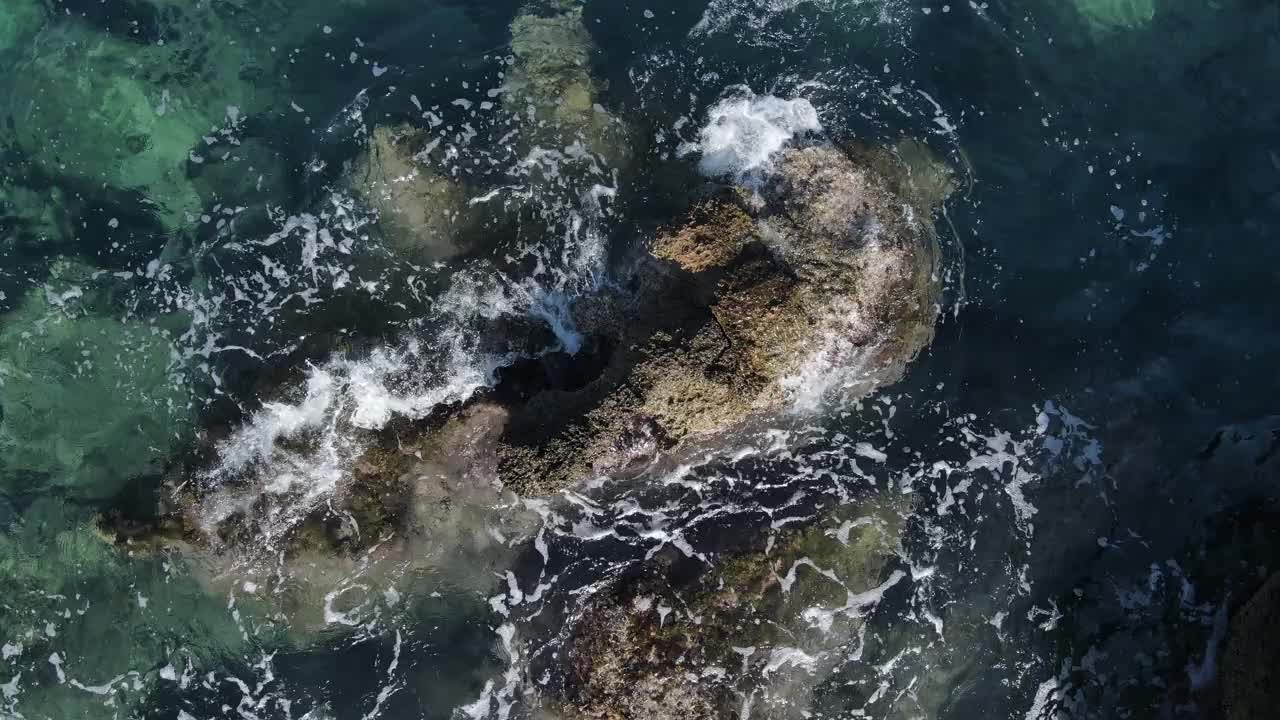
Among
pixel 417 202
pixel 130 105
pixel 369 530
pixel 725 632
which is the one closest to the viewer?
pixel 725 632

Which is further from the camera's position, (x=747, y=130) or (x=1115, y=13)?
(x=1115, y=13)

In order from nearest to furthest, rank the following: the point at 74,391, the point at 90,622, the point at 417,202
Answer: the point at 417,202, the point at 90,622, the point at 74,391

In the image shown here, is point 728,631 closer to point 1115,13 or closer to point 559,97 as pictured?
point 559,97

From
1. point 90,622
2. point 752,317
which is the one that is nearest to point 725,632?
point 752,317

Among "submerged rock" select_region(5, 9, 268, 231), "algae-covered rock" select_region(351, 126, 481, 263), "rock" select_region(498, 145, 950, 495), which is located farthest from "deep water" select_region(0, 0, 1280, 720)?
"rock" select_region(498, 145, 950, 495)

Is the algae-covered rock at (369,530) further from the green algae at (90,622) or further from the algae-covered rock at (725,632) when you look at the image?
the algae-covered rock at (725,632)

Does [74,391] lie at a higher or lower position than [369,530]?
higher
